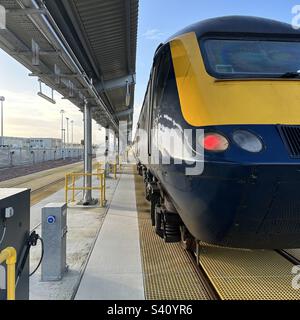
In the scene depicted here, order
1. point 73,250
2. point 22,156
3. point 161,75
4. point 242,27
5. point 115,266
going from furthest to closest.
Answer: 1. point 22,156
2. point 73,250
3. point 115,266
4. point 161,75
5. point 242,27

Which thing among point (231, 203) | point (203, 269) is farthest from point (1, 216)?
point (203, 269)

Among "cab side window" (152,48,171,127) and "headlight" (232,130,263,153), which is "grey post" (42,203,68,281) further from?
"headlight" (232,130,263,153)

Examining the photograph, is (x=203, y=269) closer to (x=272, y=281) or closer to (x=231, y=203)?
(x=272, y=281)

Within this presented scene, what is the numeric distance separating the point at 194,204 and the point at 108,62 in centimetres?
742

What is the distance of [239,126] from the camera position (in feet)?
9.57

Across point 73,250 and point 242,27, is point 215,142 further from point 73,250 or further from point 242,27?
point 73,250

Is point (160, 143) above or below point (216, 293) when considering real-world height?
above

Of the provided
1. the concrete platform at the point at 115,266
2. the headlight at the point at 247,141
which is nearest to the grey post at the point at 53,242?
the concrete platform at the point at 115,266

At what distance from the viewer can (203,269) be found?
4656mm

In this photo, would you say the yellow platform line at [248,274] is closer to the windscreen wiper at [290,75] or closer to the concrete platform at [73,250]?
the concrete platform at [73,250]

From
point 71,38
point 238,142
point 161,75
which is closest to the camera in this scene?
point 238,142

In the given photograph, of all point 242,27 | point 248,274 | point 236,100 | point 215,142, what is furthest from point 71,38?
point 248,274

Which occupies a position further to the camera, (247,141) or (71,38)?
Answer: (71,38)

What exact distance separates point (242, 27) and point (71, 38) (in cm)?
426
